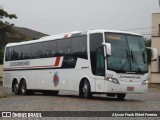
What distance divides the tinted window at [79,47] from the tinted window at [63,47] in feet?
1.73

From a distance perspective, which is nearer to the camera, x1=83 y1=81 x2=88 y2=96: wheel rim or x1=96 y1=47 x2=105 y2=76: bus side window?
x1=96 y1=47 x2=105 y2=76: bus side window

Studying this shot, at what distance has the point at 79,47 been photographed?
26.5 m

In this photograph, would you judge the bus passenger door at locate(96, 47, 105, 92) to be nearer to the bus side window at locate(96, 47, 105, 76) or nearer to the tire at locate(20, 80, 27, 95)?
the bus side window at locate(96, 47, 105, 76)

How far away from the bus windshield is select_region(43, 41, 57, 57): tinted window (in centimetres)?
525

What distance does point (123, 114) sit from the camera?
1570cm

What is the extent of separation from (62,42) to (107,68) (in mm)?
4971

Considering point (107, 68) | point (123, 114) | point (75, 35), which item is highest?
point (75, 35)

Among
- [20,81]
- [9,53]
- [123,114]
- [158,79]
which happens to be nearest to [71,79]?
[20,81]

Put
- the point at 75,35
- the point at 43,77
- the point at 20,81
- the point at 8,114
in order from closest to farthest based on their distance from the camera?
the point at 8,114 → the point at 75,35 → the point at 43,77 → the point at 20,81

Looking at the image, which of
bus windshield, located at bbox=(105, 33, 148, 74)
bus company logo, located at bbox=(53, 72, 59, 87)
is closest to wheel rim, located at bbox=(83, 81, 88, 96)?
bus windshield, located at bbox=(105, 33, 148, 74)

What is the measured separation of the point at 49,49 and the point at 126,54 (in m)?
6.45

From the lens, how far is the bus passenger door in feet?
80.2

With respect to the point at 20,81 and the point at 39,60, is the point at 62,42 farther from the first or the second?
the point at 20,81

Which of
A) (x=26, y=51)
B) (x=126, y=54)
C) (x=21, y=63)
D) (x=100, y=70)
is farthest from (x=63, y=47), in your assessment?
(x=21, y=63)
